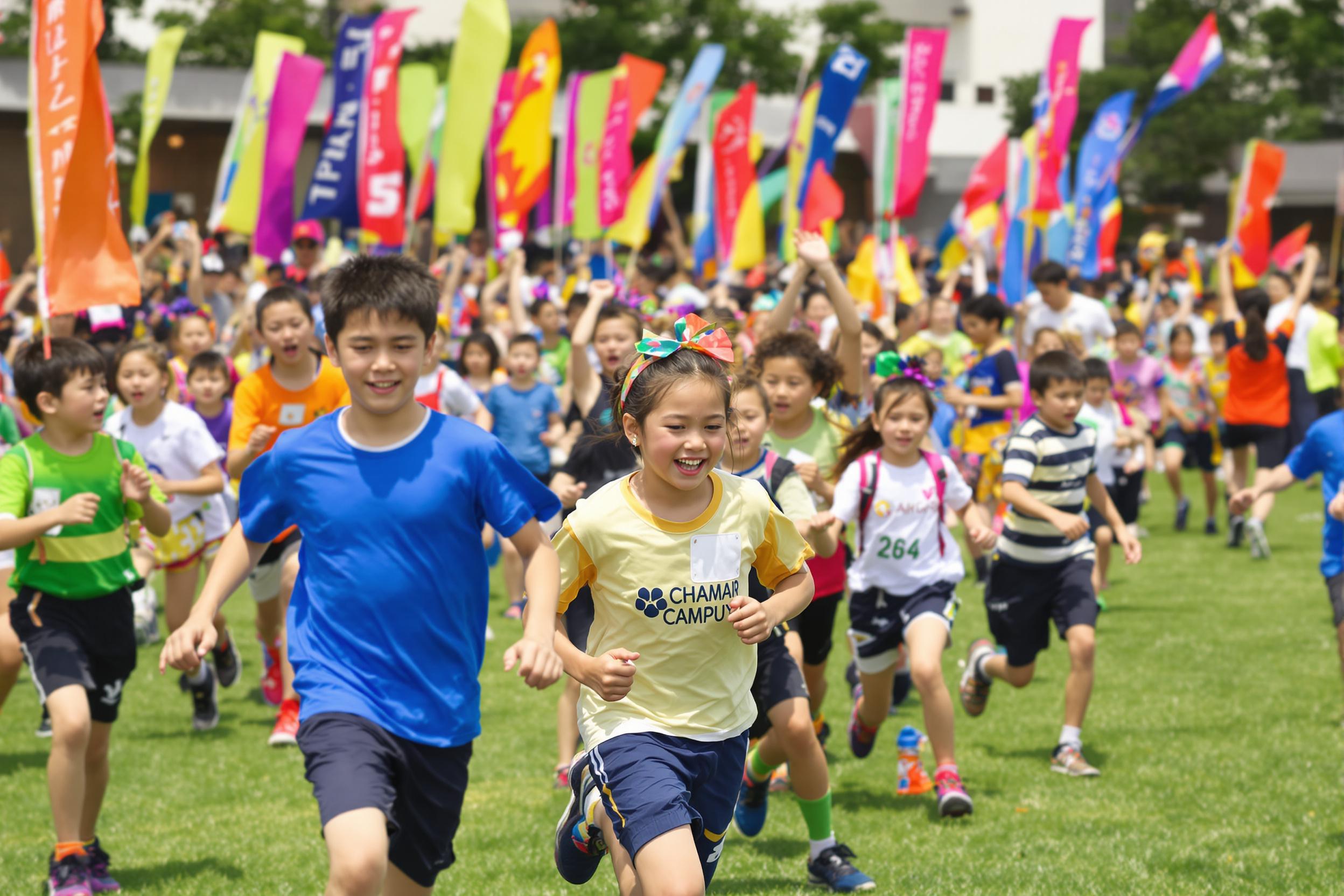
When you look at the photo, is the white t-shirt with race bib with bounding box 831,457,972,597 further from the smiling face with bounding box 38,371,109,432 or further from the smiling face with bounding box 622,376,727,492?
the smiling face with bounding box 38,371,109,432

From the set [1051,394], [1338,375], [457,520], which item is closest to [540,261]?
[1338,375]

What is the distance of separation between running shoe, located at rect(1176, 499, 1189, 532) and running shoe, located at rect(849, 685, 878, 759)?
958 cm

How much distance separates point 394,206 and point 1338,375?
32.9 ft

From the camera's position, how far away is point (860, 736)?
21.0 ft

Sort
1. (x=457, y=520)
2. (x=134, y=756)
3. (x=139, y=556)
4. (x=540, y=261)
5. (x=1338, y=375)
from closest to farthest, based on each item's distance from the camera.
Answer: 1. (x=457, y=520)
2. (x=134, y=756)
3. (x=139, y=556)
4. (x=1338, y=375)
5. (x=540, y=261)

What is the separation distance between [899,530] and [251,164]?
977 cm

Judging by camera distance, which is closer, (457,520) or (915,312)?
(457,520)

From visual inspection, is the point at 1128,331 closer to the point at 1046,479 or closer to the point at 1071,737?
the point at 1046,479

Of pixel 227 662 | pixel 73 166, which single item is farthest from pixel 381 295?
pixel 227 662

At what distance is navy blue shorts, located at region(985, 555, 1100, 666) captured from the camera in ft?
22.3

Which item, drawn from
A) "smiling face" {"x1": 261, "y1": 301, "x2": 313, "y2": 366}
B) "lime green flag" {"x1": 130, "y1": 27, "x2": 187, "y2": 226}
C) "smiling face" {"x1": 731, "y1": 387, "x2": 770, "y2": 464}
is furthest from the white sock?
"lime green flag" {"x1": 130, "y1": 27, "x2": 187, "y2": 226}

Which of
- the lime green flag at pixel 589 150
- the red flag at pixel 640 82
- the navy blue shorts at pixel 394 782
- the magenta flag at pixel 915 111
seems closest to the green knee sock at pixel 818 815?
the navy blue shorts at pixel 394 782

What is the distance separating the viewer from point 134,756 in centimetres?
722

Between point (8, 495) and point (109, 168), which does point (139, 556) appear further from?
point (8, 495)
